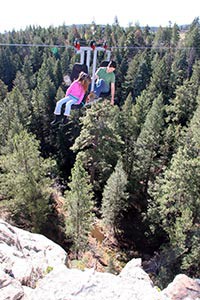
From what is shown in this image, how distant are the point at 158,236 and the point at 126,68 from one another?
1339 inches

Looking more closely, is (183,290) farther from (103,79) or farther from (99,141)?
(99,141)

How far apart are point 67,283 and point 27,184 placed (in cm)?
1258

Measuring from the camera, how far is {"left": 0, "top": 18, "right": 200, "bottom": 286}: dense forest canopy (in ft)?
60.2

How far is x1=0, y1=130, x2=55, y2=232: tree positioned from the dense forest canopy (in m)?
0.06

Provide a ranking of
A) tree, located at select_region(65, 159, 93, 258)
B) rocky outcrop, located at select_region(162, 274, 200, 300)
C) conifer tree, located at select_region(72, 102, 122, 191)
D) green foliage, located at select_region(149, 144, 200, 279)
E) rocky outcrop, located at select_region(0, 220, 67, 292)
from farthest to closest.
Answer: conifer tree, located at select_region(72, 102, 122, 191), tree, located at select_region(65, 159, 93, 258), green foliage, located at select_region(149, 144, 200, 279), rocky outcrop, located at select_region(0, 220, 67, 292), rocky outcrop, located at select_region(162, 274, 200, 300)

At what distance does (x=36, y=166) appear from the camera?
781 inches

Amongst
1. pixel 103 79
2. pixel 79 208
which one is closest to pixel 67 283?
pixel 103 79

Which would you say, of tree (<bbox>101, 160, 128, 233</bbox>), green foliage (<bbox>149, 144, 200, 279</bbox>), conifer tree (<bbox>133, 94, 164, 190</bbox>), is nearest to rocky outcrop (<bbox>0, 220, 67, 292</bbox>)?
green foliage (<bbox>149, 144, 200, 279</bbox>)

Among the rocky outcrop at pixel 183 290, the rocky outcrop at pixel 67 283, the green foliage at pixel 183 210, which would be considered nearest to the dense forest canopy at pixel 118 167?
the green foliage at pixel 183 210

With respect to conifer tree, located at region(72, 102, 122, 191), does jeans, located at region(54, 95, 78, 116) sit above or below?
above

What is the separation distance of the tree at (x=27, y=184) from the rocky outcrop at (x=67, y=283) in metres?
8.44

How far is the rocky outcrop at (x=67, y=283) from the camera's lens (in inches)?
276

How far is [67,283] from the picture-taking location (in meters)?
7.19

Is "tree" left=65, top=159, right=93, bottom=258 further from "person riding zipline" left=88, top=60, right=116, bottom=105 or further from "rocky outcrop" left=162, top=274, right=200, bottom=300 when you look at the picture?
"rocky outcrop" left=162, top=274, right=200, bottom=300
